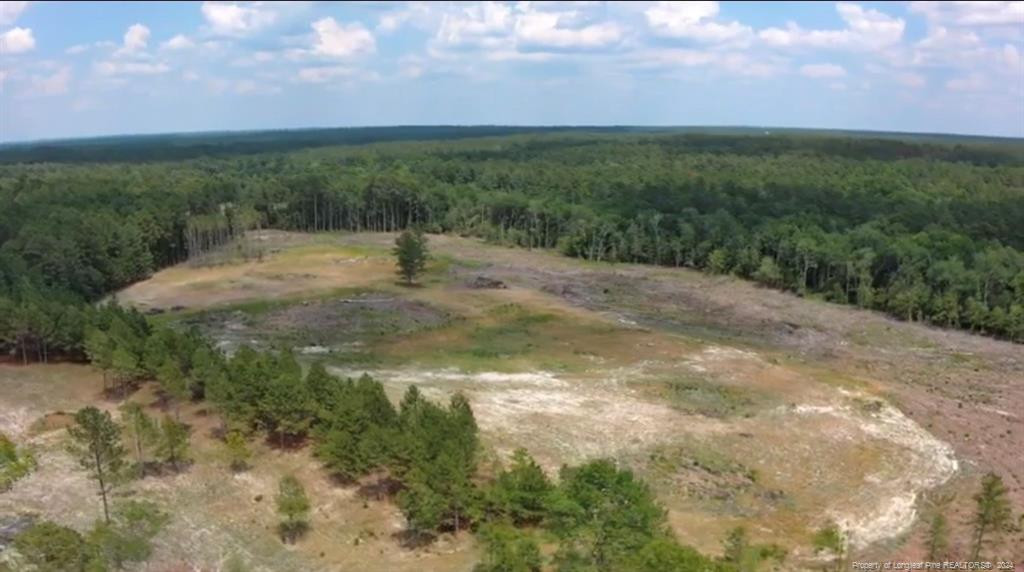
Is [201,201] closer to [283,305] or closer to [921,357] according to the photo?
[283,305]

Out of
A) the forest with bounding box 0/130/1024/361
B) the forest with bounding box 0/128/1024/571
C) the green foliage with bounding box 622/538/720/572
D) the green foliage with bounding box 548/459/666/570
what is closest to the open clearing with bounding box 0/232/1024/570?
the forest with bounding box 0/128/1024/571

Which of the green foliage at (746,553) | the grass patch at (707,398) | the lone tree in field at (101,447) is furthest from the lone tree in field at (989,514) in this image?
the lone tree in field at (101,447)

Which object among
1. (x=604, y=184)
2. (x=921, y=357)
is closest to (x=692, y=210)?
(x=604, y=184)

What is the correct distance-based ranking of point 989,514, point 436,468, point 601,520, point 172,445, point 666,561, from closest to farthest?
point 666,561 < point 601,520 < point 989,514 < point 436,468 < point 172,445

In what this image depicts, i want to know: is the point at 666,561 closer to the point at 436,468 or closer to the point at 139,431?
the point at 436,468

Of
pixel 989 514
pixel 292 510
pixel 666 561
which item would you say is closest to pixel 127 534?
pixel 292 510

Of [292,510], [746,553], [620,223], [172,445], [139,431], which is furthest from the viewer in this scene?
[620,223]

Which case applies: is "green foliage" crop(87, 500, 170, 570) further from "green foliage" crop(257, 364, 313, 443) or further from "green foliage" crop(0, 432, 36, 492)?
"green foliage" crop(257, 364, 313, 443)
